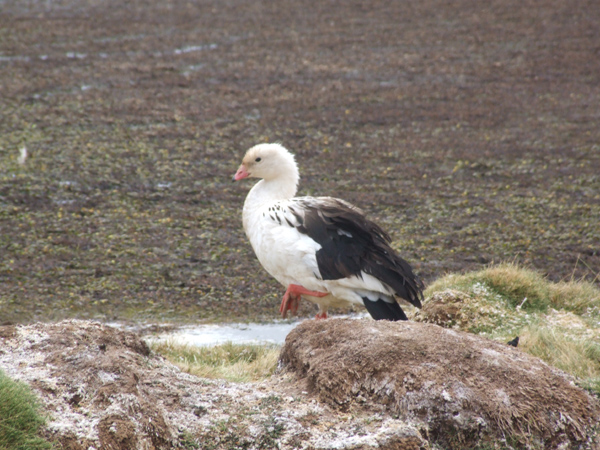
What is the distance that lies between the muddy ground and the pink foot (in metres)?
1.20

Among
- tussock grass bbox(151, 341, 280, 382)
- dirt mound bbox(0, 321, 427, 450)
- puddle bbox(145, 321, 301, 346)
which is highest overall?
dirt mound bbox(0, 321, 427, 450)

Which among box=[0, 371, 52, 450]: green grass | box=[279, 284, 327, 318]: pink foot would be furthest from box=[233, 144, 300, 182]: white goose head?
box=[0, 371, 52, 450]: green grass

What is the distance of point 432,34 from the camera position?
1977cm

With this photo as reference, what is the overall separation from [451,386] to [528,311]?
322 cm

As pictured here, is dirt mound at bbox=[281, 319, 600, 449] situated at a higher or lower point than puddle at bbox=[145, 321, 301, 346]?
higher

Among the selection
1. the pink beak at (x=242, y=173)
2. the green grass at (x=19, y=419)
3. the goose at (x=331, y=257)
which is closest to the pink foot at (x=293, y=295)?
the goose at (x=331, y=257)

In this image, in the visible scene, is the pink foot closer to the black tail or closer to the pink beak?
the black tail

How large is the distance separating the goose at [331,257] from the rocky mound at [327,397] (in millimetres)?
1341

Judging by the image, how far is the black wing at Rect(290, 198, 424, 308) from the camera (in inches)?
234

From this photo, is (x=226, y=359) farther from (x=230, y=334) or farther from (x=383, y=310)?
(x=383, y=310)

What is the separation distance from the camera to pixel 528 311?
7145 millimetres

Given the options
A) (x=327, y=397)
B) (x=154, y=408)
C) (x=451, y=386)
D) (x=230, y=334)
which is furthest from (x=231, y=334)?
(x=451, y=386)

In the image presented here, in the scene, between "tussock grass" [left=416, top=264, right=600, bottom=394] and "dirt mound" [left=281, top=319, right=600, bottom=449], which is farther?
"tussock grass" [left=416, top=264, right=600, bottom=394]

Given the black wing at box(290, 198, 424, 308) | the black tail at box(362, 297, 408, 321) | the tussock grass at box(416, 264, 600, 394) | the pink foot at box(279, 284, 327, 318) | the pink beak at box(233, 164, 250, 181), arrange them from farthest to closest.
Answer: the pink beak at box(233, 164, 250, 181)
the pink foot at box(279, 284, 327, 318)
the black tail at box(362, 297, 408, 321)
the black wing at box(290, 198, 424, 308)
the tussock grass at box(416, 264, 600, 394)
